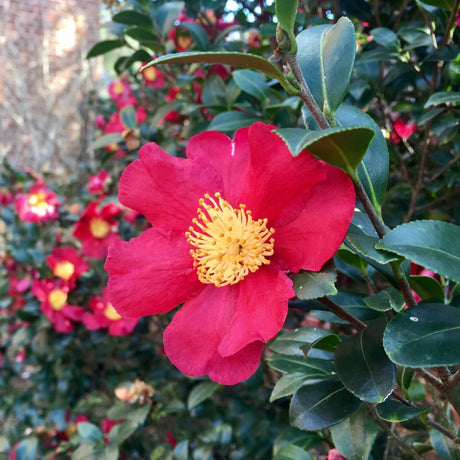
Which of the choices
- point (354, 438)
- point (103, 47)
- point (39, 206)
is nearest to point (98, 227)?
point (39, 206)

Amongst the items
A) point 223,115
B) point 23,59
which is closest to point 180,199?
point 223,115

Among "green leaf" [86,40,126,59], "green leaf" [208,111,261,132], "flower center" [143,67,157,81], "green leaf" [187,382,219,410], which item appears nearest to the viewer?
"green leaf" [208,111,261,132]

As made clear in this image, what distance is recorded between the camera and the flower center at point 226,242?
1.76 ft

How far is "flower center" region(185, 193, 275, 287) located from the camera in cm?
54

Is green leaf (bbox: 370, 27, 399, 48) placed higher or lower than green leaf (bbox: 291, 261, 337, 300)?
higher

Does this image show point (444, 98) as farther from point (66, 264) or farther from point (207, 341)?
point (66, 264)

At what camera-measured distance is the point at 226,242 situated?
1.86ft

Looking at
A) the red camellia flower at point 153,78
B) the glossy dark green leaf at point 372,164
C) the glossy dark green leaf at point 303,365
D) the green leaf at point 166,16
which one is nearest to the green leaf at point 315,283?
the glossy dark green leaf at point 372,164

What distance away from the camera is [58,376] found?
1.78 metres

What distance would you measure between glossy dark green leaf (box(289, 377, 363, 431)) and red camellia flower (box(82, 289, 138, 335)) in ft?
2.97

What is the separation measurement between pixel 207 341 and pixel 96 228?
1054 millimetres

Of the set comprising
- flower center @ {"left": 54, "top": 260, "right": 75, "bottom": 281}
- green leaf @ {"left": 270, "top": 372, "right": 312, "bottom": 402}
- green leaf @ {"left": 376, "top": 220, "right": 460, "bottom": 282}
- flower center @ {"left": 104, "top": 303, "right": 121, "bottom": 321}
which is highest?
green leaf @ {"left": 376, "top": 220, "right": 460, "bottom": 282}

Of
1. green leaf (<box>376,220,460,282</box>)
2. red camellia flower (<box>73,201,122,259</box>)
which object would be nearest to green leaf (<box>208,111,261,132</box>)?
green leaf (<box>376,220,460,282</box>)

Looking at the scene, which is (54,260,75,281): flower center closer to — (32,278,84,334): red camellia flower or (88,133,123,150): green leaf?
(32,278,84,334): red camellia flower
